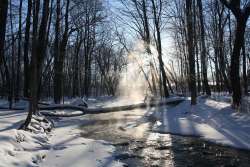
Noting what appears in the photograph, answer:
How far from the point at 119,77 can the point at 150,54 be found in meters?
35.1

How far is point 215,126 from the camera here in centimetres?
1539

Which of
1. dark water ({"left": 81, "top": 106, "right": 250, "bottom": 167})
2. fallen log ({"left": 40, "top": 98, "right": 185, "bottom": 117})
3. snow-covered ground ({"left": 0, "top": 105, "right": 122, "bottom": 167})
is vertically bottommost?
dark water ({"left": 81, "top": 106, "right": 250, "bottom": 167})

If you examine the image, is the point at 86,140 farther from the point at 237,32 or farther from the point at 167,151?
the point at 237,32

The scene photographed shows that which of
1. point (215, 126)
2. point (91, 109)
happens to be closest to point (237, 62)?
point (215, 126)

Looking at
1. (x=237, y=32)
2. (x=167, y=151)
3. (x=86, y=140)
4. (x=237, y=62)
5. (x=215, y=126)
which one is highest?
(x=237, y=32)

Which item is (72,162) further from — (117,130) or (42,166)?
(117,130)

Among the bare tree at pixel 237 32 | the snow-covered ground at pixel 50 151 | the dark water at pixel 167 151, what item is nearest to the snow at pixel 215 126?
the dark water at pixel 167 151

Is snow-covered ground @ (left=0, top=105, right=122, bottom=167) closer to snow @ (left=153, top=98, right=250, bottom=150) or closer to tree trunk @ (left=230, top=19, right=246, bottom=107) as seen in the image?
snow @ (left=153, top=98, right=250, bottom=150)

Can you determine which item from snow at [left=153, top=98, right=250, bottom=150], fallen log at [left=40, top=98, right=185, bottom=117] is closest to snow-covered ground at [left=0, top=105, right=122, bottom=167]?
snow at [left=153, top=98, right=250, bottom=150]

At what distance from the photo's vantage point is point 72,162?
9.14 meters

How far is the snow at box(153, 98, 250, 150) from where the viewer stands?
12.6 meters

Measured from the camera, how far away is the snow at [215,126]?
494 inches

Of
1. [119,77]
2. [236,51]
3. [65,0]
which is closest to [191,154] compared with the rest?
[236,51]

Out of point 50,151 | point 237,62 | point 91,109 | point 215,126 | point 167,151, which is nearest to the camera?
point 50,151
